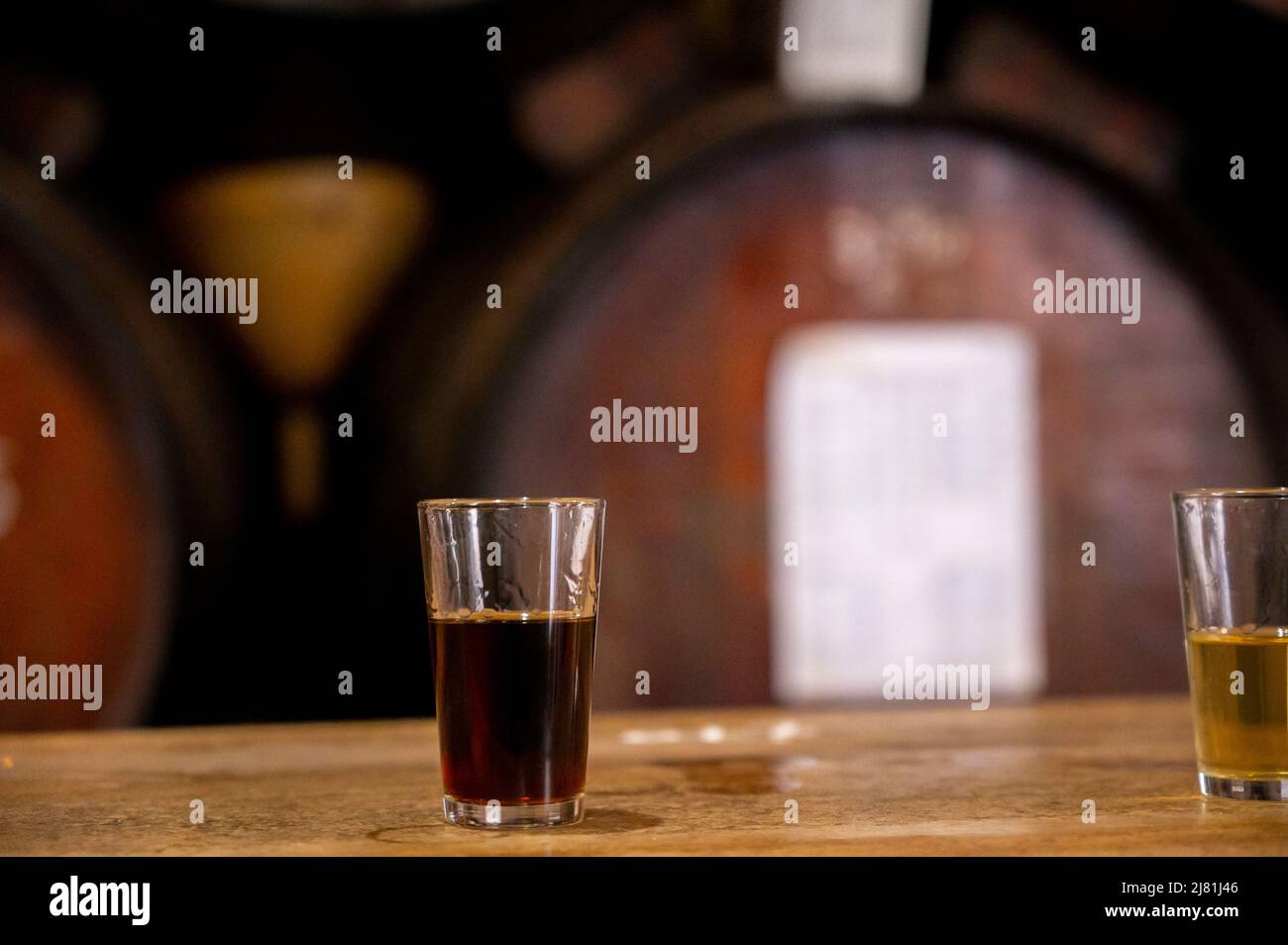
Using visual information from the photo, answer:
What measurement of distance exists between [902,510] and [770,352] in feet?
1.17

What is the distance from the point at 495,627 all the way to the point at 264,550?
149 centimetres

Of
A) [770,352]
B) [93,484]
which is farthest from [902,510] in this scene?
[93,484]

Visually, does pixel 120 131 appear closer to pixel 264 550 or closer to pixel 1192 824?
pixel 264 550

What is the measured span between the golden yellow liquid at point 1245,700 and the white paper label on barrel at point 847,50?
168cm

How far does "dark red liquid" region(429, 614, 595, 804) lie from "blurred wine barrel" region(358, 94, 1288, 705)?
1.44 m

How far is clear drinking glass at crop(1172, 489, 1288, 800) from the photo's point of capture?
0.95m

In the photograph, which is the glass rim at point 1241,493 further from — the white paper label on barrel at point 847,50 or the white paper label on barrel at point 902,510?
the white paper label on barrel at point 847,50

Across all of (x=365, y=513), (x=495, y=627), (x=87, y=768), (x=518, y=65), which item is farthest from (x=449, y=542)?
(x=518, y=65)

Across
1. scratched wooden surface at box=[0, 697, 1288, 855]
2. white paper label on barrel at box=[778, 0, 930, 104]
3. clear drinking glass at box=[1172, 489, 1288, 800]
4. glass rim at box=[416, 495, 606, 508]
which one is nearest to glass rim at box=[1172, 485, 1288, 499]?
clear drinking glass at box=[1172, 489, 1288, 800]

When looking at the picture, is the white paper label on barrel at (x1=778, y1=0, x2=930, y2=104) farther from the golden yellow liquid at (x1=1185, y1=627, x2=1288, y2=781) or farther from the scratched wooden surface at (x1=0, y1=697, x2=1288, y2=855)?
the golden yellow liquid at (x1=1185, y1=627, x2=1288, y2=781)

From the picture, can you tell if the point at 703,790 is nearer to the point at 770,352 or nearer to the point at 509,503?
the point at 509,503

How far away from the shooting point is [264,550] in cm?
233

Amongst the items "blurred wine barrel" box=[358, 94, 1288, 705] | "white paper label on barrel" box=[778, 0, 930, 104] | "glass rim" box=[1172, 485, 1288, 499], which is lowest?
"glass rim" box=[1172, 485, 1288, 499]

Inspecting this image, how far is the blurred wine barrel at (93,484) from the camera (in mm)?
2270
